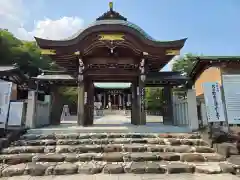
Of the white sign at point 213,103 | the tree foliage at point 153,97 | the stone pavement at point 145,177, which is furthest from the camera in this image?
the tree foliage at point 153,97

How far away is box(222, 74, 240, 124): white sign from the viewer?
283 inches

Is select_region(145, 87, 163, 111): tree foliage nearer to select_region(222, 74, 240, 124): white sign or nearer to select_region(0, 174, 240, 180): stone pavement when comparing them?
select_region(222, 74, 240, 124): white sign

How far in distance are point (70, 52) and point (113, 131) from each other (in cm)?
444

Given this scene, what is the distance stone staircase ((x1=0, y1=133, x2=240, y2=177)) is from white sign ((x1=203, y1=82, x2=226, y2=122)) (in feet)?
3.69

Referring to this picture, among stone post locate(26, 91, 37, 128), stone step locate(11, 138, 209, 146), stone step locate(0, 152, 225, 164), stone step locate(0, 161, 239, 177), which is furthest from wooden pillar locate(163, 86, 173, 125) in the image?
stone post locate(26, 91, 37, 128)

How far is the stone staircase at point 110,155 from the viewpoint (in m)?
4.48

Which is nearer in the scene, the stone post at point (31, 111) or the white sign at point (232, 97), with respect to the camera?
the white sign at point (232, 97)

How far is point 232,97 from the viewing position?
747 cm

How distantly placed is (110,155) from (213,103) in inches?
187

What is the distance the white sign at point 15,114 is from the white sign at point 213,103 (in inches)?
309

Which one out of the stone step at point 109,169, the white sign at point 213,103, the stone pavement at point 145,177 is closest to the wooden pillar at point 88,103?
the stone step at point 109,169

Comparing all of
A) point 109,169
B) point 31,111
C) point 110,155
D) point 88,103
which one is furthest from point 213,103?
point 31,111

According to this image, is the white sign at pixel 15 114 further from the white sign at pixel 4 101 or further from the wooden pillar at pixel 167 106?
the wooden pillar at pixel 167 106

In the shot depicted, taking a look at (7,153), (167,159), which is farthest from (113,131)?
(7,153)
